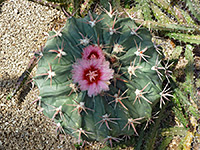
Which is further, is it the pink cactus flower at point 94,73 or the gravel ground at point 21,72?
the gravel ground at point 21,72

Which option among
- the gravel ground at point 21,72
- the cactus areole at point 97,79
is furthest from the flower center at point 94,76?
the gravel ground at point 21,72

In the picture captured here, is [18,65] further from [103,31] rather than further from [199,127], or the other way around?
[199,127]

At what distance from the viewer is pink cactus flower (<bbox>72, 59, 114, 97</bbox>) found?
1.12 meters

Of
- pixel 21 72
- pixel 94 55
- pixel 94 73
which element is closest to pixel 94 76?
pixel 94 73

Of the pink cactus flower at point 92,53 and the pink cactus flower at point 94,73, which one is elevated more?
the pink cactus flower at point 92,53

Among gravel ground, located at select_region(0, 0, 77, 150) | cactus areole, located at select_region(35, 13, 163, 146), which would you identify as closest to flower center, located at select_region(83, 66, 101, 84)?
cactus areole, located at select_region(35, 13, 163, 146)

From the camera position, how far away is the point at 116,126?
1.29m

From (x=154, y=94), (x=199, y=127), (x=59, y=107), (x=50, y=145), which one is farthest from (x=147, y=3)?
(x=50, y=145)

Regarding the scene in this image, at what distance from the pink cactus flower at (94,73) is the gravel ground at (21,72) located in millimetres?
930

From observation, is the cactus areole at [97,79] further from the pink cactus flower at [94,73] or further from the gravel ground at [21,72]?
the gravel ground at [21,72]

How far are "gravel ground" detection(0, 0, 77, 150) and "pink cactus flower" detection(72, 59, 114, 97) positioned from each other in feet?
3.05

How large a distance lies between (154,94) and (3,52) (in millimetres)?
1584

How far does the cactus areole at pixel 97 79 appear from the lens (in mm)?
1153

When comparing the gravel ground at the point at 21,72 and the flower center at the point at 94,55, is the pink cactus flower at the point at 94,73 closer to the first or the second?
the flower center at the point at 94,55
